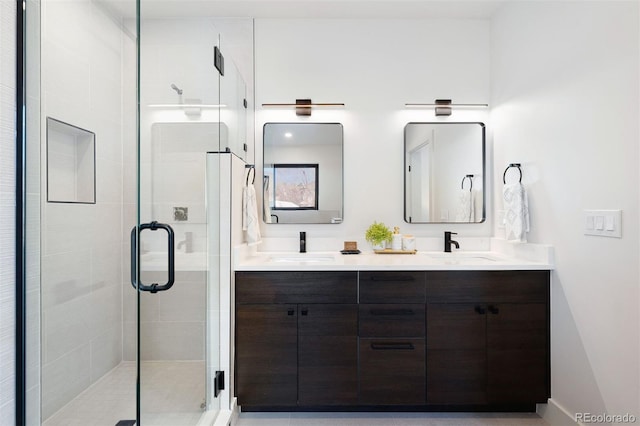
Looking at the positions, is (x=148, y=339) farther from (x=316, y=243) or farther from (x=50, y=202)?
(x=316, y=243)

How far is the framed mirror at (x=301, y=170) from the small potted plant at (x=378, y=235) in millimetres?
272

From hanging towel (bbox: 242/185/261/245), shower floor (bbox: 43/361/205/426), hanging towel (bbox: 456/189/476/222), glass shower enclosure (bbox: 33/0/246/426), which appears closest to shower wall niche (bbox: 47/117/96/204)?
glass shower enclosure (bbox: 33/0/246/426)

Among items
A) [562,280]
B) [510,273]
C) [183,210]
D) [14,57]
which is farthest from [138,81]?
[562,280]

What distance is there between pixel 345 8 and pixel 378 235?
1.67 metres

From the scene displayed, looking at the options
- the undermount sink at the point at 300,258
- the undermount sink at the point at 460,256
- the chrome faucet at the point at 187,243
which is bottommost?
the undermount sink at the point at 300,258

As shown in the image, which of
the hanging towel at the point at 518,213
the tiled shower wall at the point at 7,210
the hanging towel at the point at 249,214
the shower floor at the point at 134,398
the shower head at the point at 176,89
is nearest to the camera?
the tiled shower wall at the point at 7,210

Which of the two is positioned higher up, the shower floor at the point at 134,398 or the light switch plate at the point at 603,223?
the light switch plate at the point at 603,223

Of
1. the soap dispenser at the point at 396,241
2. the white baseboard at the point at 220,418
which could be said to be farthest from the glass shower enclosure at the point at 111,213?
the soap dispenser at the point at 396,241

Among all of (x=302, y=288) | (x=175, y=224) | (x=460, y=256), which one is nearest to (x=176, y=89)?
(x=175, y=224)

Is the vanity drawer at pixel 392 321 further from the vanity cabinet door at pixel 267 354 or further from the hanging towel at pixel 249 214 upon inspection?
the hanging towel at pixel 249 214

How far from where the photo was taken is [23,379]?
988 millimetres

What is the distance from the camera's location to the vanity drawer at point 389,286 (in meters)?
1.99

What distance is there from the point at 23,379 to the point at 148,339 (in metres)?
0.36

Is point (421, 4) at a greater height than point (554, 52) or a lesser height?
greater
